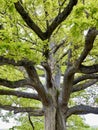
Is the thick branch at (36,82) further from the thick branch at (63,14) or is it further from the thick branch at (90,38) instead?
the thick branch at (63,14)

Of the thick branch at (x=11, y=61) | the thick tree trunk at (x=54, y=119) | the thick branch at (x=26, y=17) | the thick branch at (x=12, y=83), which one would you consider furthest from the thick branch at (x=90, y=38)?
the thick tree trunk at (x=54, y=119)

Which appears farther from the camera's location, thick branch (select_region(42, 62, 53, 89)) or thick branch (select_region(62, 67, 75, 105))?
thick branch (select_region(62, 67, 75, 105))

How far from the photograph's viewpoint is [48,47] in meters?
6.74

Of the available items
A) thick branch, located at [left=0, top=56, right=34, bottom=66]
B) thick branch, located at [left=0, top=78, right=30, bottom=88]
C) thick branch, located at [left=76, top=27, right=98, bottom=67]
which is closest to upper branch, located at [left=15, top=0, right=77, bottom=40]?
thick branch, located at [left=76, top=27, right=98, bottom=67]

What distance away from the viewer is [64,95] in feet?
29.2

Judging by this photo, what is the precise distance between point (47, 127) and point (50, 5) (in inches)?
149

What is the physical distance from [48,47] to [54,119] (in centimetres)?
290

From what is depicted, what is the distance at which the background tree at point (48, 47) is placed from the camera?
5543 mm

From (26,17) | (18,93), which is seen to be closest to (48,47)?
(26,17)

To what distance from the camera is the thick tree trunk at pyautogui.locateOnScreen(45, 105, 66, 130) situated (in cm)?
883

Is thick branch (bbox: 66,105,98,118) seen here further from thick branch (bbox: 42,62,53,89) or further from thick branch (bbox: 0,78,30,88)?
thick branch (bbox: 0,78,30,88)

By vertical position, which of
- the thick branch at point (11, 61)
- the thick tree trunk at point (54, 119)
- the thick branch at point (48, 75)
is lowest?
the thick tree trunk at point (54, 119)

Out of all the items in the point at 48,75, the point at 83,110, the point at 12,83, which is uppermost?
the point at 48,75

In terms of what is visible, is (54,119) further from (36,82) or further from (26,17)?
(26,17)
